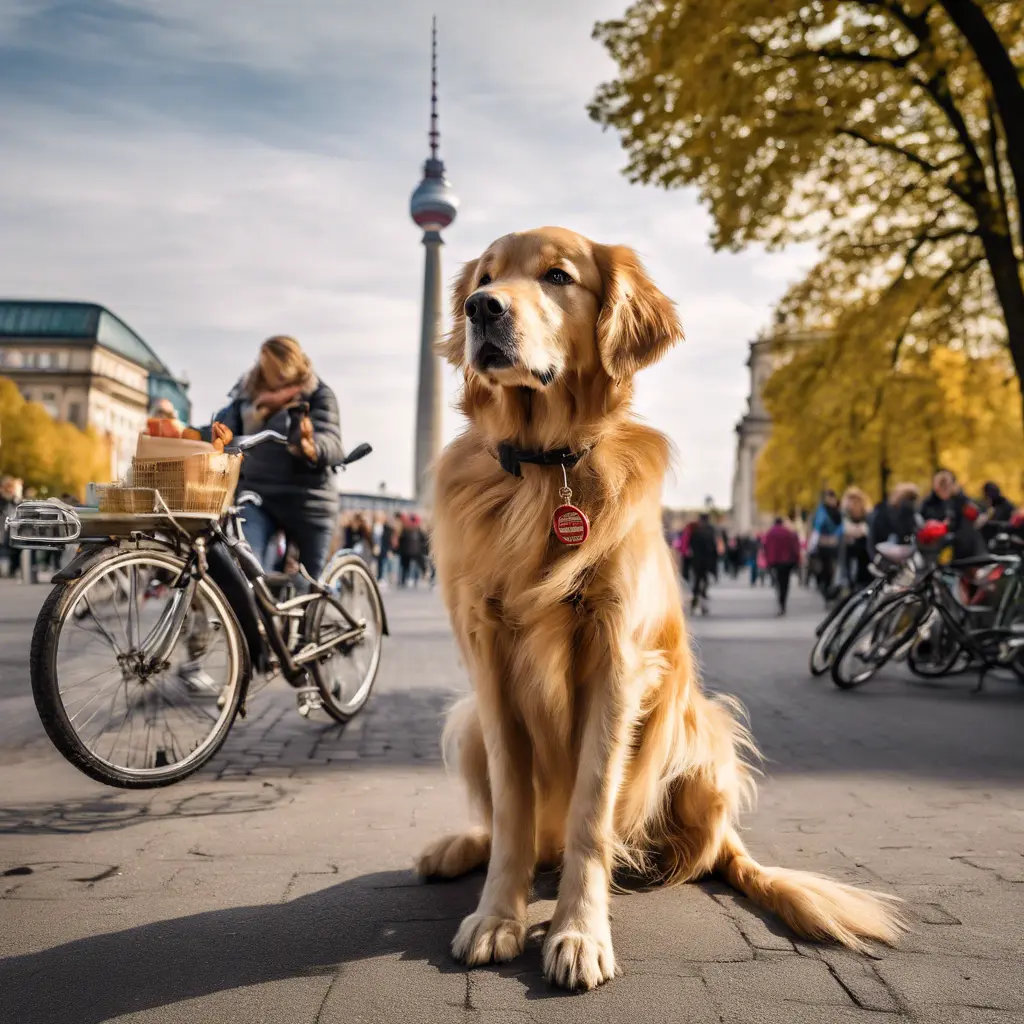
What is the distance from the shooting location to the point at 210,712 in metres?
5.06

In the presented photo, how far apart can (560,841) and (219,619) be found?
6.02ft

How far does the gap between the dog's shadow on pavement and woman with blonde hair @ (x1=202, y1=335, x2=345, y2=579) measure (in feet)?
9.91

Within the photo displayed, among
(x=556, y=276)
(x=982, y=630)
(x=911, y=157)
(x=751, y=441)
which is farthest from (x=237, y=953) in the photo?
(x=751, y=441)

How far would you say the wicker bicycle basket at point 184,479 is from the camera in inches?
161

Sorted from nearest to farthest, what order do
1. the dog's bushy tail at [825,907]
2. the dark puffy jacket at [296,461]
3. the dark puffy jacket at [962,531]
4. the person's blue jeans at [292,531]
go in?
the dog's bushy tail at [825,907] → the dark puffy jacket at [296,461] → the person's blue jeans at [292,531] → the dark puffy jacket at [962,531]

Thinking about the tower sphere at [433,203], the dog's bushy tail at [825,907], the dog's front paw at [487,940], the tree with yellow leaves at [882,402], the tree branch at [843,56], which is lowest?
the dog's front paw at [487,940]

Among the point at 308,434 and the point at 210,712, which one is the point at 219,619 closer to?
the point at 210,712

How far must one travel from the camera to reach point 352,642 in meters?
5.89

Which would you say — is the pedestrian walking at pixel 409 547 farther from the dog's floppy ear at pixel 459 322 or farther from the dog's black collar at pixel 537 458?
the dog's black collar at pixel 537 458

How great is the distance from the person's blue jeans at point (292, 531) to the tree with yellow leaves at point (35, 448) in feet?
197

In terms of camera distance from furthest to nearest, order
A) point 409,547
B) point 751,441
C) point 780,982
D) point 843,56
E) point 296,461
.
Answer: point 751,441, point 409,547, point 843,56, point 296,461, point 780,982

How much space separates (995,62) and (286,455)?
8.69m

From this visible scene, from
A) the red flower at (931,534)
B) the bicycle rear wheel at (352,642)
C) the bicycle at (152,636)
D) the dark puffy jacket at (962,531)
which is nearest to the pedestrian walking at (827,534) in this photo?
the dark puffy jacket at (962,531)

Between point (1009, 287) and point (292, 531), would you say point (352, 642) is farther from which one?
point (1009, 287)
